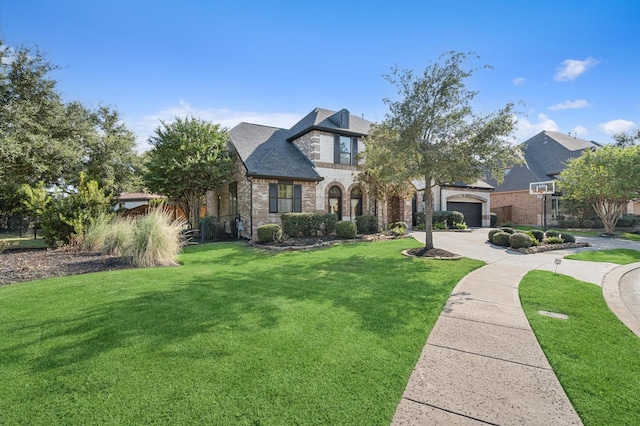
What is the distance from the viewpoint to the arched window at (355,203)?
61.5 ft

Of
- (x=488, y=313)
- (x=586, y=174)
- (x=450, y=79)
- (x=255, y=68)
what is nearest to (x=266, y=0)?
(x=255, y=68)

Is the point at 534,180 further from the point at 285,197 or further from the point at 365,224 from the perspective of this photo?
the point at 285,197

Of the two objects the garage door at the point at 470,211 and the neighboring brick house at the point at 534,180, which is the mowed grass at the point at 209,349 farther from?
the neighboring brick house at the point at 534,180

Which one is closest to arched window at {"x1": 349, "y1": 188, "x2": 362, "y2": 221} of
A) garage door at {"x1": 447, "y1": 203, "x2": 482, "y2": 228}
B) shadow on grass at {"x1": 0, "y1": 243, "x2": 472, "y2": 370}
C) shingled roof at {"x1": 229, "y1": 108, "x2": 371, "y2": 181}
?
shingled roof at {"x1": 229, "y1": 108, "x2": 371, "y2": 181}

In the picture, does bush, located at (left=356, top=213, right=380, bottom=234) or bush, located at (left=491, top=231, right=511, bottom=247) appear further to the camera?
bush, located at (left=356, top=213, right=380, bottom=234)

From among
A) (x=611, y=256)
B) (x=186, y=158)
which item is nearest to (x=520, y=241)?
(x=611, y=256)

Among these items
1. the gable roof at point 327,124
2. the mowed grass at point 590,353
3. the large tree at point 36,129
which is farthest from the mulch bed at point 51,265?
the gable roof at point 327,124

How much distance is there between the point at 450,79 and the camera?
10.2 m

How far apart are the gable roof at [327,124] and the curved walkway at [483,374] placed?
13.8 m

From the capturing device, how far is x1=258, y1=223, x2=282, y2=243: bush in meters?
13.5

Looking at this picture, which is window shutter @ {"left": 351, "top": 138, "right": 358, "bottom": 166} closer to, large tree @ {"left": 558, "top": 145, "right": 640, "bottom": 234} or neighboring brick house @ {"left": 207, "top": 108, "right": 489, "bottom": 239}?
neighboring brick house @ {"left": 207, "top": 108, "right": 489, "bottom": 239}

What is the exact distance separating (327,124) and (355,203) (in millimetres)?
5203

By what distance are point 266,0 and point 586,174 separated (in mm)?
20846

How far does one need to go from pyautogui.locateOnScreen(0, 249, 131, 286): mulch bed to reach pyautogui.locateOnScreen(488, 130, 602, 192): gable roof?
99.0 ft
